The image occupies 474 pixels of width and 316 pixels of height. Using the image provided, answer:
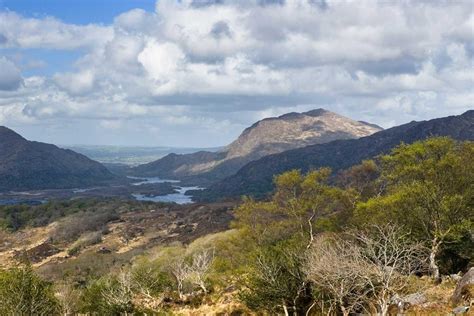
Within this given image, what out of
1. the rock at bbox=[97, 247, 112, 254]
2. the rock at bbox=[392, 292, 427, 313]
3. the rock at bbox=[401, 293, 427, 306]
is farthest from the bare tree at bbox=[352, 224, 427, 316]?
the rock at bbox=[97, 247, 112, 254]

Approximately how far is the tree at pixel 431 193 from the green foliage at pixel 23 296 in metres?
37.3

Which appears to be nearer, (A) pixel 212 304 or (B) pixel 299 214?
(A) pixel 212 304

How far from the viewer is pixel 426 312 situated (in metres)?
30.0

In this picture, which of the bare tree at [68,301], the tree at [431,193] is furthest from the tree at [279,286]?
the bare tree at [68,301]

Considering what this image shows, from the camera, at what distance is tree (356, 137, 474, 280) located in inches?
1914

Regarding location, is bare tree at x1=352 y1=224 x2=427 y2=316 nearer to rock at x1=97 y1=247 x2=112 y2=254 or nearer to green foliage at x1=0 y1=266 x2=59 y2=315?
green foliage at x1=0 y1=266 x2=59 y2=315

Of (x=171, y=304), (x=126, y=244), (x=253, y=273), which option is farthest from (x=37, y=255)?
(x=253, y=273)

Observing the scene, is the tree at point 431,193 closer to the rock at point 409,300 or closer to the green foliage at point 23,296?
the rock at point 409,300

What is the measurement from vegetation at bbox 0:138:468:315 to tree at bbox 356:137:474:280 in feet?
0.39

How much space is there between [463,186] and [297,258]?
22.8m

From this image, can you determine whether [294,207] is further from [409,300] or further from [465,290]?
[465,290]

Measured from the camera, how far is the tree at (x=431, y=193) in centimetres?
4862

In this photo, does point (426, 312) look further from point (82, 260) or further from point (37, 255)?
point (37, 255)

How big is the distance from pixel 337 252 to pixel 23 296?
105 feet
